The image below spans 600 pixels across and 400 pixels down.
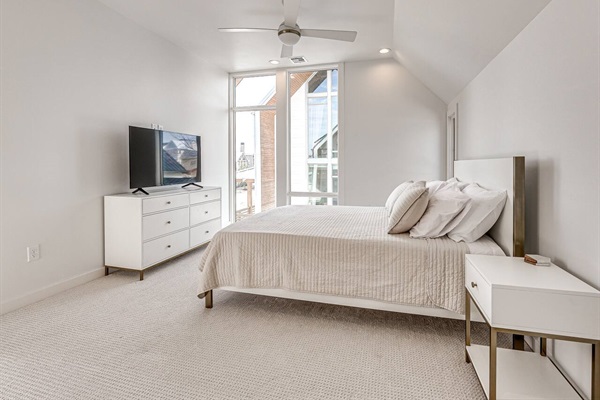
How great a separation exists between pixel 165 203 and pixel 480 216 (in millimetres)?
2982

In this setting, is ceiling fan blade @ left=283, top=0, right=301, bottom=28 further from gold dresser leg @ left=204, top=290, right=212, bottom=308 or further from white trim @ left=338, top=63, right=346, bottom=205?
gold dresser leg @ left=204, top=290, right=212, bottom=308

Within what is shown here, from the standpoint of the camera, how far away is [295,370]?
1707 millimetres

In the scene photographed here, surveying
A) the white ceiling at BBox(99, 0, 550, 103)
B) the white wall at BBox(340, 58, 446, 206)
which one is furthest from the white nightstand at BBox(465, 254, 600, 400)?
the white wall at BBox(340, 58, 446, 206)

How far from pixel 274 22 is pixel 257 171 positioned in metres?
2.69

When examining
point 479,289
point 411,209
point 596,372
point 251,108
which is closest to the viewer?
point 596,372

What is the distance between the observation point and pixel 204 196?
4203 mm

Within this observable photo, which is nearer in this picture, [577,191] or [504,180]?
[577,191]

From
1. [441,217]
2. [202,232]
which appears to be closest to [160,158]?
[202,232]

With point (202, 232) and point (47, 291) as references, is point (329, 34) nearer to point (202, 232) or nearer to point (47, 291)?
point (202, 232)

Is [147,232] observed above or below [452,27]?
below

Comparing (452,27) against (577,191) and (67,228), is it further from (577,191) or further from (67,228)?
(67,228)

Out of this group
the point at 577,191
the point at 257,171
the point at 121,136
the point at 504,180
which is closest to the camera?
the point at 577,191

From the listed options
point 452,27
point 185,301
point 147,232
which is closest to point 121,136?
point 147,232

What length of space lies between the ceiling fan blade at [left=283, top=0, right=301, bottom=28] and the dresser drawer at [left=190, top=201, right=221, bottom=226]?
2.37 metres
